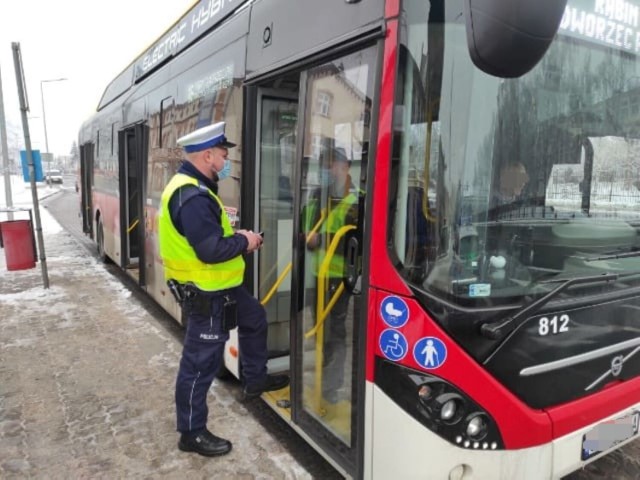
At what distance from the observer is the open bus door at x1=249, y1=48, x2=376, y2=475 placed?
7.79ft

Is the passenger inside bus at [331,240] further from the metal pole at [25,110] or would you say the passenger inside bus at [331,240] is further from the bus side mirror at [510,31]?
the metal pole at [25,110]

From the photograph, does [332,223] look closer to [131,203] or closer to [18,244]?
[131,203]

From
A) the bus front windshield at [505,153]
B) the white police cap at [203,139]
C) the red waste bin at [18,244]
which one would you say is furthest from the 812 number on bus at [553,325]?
the red waste bin at [18,244]

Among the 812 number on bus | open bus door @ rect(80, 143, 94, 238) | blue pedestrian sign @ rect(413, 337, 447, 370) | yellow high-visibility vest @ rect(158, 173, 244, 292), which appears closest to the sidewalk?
yellow high-visibility vest @ rect(158, 173, 244, 292)

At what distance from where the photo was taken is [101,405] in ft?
12.7

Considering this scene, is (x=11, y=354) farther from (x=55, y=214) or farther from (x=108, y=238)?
(x=55, y=214)

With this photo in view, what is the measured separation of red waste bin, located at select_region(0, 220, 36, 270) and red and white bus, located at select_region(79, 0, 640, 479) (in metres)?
6.36

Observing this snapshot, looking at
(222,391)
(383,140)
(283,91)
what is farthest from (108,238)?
(383,140)

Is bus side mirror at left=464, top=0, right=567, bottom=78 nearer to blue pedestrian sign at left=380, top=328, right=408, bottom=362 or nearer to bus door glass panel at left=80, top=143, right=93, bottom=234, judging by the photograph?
blue pedestrian sign at left=380, top=328, right=408, bottom=362

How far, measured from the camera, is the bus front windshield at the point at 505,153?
195cm

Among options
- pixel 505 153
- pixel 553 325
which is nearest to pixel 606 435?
pixel 553 325

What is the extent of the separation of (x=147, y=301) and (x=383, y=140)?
577 centimetres

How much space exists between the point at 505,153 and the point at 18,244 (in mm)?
7667

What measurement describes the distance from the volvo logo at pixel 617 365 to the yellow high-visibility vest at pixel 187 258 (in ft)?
6.57
